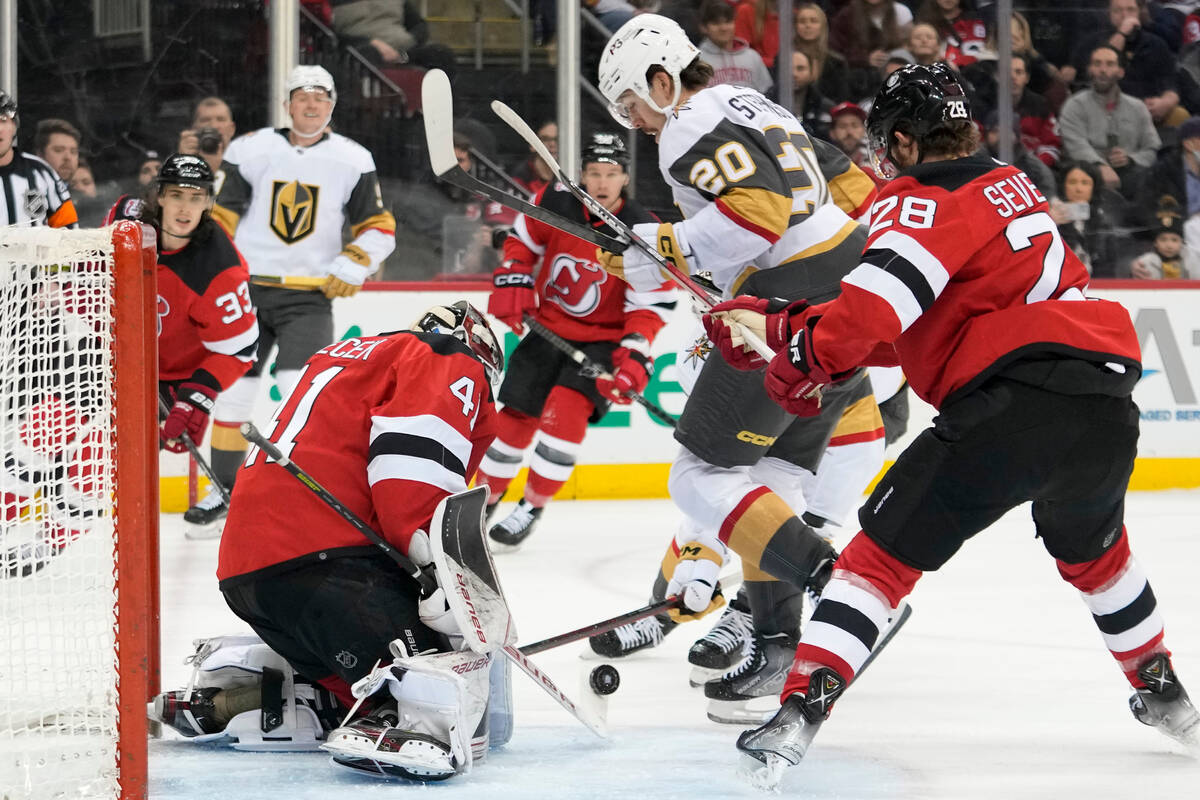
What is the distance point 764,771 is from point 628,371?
242 cm

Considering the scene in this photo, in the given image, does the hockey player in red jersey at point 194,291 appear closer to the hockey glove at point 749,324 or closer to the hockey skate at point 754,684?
the hockey skate at point 754,684

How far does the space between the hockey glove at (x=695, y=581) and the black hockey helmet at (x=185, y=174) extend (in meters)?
1.89

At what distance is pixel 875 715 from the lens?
262 cm

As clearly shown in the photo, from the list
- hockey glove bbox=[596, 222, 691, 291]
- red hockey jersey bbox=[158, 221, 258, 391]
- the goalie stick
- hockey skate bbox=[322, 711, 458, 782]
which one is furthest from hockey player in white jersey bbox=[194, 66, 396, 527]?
hockey skate bbox=[322, 711, 458, 782]

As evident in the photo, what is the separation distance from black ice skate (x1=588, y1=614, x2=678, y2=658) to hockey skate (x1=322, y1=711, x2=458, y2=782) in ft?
3.19

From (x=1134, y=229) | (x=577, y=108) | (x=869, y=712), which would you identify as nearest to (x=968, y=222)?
(x=869, y=712)

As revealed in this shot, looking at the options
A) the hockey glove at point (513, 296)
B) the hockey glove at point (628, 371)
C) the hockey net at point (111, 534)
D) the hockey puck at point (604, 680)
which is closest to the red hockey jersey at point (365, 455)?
the hockey net at point (111, 534)

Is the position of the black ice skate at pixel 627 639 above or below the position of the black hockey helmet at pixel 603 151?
below

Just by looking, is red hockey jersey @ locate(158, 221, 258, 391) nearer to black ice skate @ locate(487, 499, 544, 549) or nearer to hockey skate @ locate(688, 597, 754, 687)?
black ice skate @ locate(487, 499, 544, 549)

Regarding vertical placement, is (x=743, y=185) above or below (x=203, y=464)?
above

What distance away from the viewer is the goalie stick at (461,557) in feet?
6.78

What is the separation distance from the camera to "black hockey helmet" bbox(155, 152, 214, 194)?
4.12m

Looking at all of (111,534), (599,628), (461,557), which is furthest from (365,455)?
(599,628)

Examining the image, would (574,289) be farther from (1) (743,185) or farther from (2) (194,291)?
(1) (743,185)
